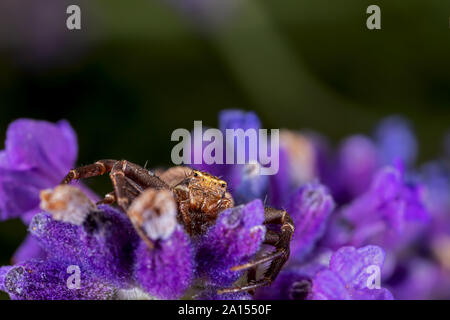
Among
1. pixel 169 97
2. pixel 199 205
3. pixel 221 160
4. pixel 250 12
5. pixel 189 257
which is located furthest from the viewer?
pixel 250 12

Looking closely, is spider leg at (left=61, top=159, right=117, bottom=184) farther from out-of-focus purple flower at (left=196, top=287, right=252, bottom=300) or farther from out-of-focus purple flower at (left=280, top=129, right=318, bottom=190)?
out-of-focus purple flower at (left=280, top=129, right=318, bottom=190)

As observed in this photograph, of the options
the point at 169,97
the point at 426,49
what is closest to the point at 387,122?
the point at 426,49

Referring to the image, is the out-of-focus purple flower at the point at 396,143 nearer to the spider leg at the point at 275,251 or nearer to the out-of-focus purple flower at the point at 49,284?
the spider leg at the point at 275,251

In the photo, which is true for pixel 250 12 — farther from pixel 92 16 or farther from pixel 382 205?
pixel 382 205

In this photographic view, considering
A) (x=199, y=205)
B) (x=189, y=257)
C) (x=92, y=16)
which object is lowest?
(x=189, y=257)

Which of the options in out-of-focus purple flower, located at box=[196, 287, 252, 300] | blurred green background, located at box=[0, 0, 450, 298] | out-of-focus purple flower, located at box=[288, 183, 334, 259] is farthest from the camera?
blurred green background, located at box=[0, 0, 450, 298]

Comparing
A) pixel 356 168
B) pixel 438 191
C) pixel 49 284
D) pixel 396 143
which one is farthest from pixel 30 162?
pixel 438 191

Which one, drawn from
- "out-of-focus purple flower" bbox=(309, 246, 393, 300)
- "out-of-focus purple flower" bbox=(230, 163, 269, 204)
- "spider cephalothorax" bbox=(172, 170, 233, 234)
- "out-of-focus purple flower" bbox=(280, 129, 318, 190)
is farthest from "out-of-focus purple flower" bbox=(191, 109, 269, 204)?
"out-of-focus purple flower" bbox=(309, 246, 393, 300)
